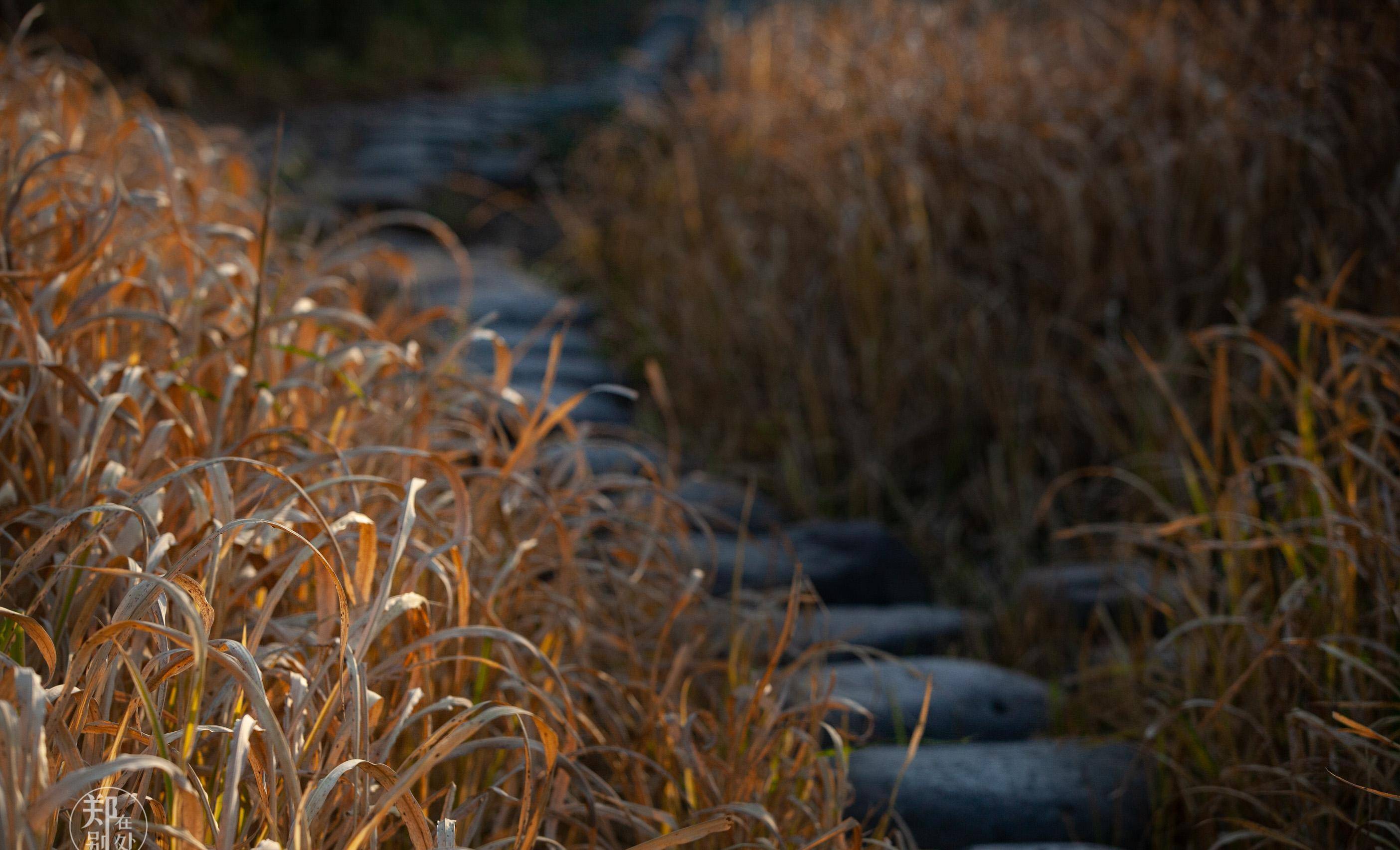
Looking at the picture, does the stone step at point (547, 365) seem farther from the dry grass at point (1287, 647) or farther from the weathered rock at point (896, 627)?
the dry grass at point (1287, 647)

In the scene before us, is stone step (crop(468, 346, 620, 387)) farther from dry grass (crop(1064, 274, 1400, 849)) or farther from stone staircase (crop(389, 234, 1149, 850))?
dry grass (crop(1064, 274, 1400, 849))

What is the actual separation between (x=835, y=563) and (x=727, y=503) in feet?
0.97

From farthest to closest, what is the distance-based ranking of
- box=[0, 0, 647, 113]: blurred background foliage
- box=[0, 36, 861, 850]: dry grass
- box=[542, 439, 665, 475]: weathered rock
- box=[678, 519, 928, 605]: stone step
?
1. box=[0, 0, 647, 113]: blurred background foliage
2. box=[542, 439, 665, 475]: weathered rock
3. box=[678, 519, 928, 605]: stone step
4. box=[0, 36, 861, 850]: dry grass

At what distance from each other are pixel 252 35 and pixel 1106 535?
18.4ft

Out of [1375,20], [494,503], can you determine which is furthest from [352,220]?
[1375,20]

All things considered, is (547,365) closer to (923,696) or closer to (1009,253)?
(1009,253)

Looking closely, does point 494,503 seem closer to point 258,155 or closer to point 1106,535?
point 1106,535

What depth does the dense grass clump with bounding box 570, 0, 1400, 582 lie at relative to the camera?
2221mm

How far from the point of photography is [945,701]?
5.33 feet

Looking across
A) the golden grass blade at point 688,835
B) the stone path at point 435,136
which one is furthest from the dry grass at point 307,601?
the stone path at point 435,136

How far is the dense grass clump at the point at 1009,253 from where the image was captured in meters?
2.22

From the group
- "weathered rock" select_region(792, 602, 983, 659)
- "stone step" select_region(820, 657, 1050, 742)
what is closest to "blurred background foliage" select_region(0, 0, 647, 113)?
"weathered rock" select_region(792, 602, 983, 659)

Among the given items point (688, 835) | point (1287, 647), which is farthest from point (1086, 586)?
point (688, 835)

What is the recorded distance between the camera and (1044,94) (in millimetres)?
2809
